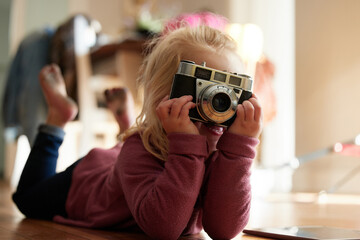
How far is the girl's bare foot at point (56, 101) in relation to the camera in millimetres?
1093

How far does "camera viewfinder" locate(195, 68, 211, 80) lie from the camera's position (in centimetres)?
67

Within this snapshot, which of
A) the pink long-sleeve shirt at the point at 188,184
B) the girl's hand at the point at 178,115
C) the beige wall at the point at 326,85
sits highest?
the beige wall at the point at 326,85

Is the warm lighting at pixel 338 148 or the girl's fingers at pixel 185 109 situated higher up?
the warm lighting at pixel 338 148

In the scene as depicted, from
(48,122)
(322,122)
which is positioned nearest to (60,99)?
(48,122)

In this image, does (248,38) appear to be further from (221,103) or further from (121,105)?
(221,103)

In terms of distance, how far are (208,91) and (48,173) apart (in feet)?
1.82

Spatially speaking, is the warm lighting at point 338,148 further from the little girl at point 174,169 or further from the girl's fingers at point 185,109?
the girl's fingers at point 185,109

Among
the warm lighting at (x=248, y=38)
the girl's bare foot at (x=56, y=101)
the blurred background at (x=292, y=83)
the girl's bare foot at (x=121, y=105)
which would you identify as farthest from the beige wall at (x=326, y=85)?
the girl's bare foot at (x=56, y=101)

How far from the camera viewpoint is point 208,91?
66 centimetres

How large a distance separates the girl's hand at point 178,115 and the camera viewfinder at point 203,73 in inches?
1.5

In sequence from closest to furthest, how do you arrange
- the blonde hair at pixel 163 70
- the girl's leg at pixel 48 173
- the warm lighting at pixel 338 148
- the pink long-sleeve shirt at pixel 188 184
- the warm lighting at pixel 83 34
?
the pink long-sleeve shirt at pixel 188 184 → the blonde hair at pixel 163 70 → the girl's leg at pixel 48 173 → the warm lighting at pixel 338 148 → the warm lighting at pixel 83 34

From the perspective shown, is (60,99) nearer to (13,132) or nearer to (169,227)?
(169,227)

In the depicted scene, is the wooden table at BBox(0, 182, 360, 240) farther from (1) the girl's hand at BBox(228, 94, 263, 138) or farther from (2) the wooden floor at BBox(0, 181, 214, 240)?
(1) the girl's hand at BBox(228, 94, 263, 138)

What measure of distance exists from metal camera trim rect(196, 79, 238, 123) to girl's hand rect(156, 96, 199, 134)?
0.02 metres
